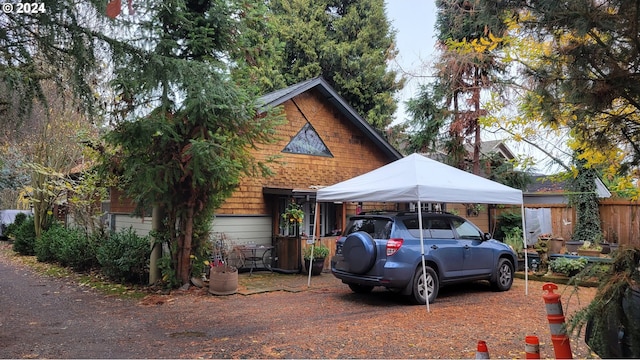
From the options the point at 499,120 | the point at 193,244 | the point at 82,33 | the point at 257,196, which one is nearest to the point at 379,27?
the point at 499,120

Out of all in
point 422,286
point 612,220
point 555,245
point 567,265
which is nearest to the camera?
point 422,286

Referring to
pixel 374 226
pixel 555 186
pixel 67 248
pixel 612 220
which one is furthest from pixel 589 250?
pixel 67 248

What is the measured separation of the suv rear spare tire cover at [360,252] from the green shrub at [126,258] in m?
4.74

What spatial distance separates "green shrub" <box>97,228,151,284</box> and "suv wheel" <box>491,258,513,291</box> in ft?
25.0

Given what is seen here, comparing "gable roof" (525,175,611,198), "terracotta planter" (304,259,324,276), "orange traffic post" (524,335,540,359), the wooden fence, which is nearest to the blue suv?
"terracotta planter" (304,259,324,276)

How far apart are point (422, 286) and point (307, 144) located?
6.83 meters

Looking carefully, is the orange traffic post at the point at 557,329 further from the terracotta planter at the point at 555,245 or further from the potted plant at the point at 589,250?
the terracotta planter at the point at 555,245

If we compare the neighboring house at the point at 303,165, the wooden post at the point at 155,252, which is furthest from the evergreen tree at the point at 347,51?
the wooden post at the point at 155,252

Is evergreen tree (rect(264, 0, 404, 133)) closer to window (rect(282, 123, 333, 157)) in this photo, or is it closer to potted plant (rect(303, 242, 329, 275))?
window (rect(282, 123, 333, 157))

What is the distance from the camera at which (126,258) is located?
10125 mm

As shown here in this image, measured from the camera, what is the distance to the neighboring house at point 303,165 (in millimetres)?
12375

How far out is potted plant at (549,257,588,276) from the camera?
10.9m

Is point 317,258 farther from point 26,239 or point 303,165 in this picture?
point 26,239

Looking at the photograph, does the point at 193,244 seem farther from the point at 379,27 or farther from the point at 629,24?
the point at 379,27
